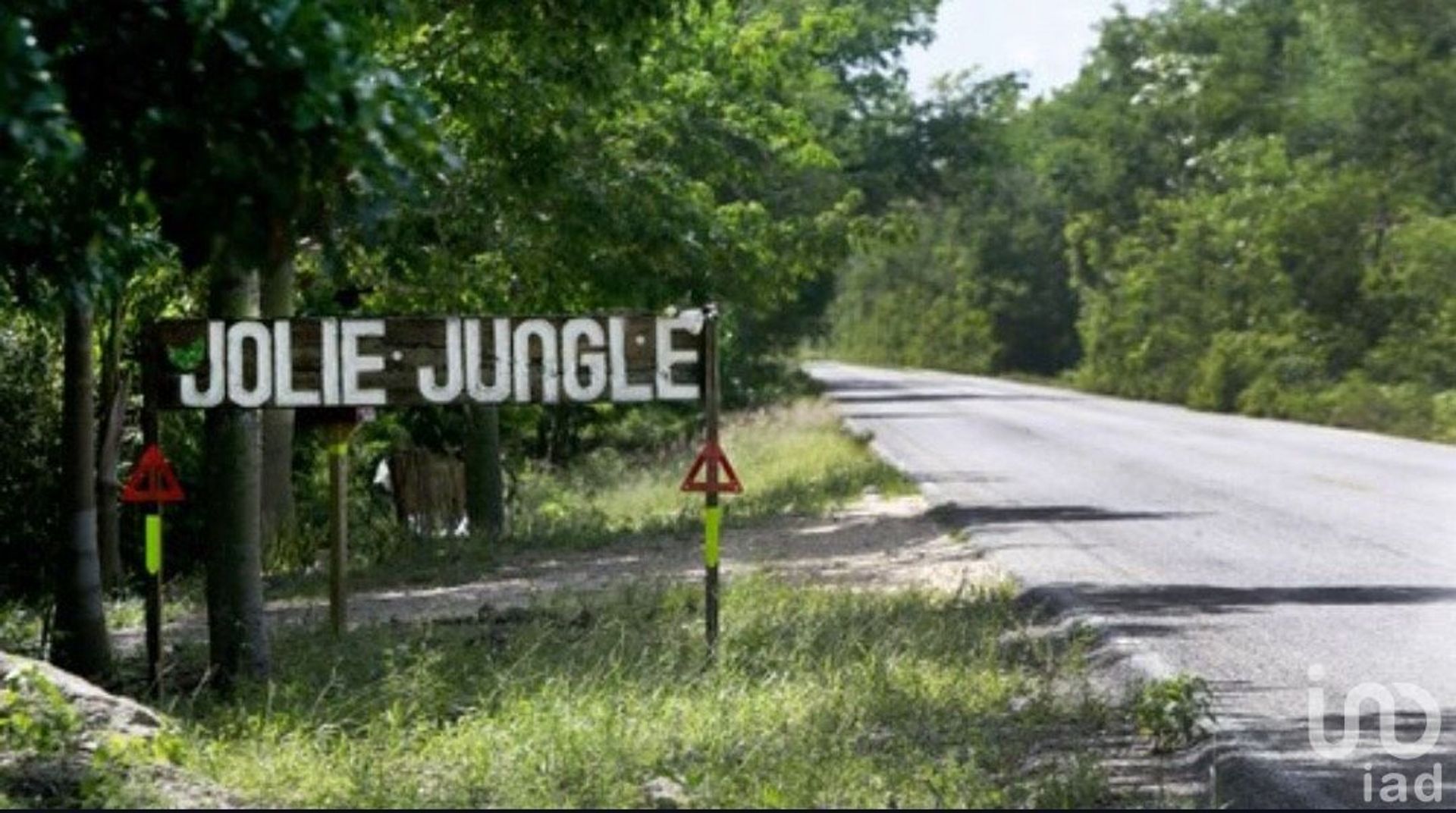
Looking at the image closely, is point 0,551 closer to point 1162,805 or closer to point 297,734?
point 297,734

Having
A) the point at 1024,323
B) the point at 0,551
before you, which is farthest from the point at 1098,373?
the point at 0,551

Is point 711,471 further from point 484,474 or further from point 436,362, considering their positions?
point 484,474

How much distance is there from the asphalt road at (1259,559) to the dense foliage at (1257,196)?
15.1 feet

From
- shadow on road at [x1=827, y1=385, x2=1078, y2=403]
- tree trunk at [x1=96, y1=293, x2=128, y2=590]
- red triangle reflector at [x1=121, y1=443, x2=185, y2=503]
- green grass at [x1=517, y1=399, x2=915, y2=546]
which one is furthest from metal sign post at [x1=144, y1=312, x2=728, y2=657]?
shadow on road at [x1=827, y1=385, x2=1078, y2=403]

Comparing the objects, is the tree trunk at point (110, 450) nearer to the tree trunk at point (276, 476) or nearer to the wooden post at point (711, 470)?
the tree trunk at point (276, 476)

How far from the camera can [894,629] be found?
14984 millimetres

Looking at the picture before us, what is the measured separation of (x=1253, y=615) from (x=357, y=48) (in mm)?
8213

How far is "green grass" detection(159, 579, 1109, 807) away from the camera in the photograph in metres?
9.89

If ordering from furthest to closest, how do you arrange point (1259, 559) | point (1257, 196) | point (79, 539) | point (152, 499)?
point (1257, 196)
point (1259, 559)
point (79, 539)
point (152, 499)

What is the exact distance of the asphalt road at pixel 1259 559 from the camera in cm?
1171

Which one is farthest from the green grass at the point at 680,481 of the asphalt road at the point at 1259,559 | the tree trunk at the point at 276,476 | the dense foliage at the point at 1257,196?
the dense foliage at the point at 1257,196

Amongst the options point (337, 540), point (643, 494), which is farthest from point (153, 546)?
point (643, 494)

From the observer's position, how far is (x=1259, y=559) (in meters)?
20.4

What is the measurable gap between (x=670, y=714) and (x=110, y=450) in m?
8.69
